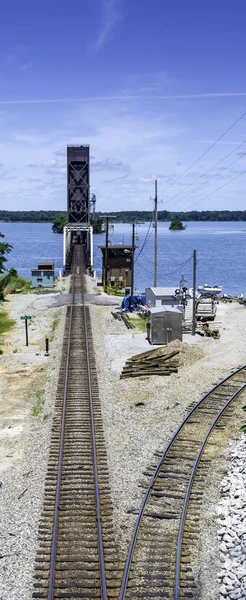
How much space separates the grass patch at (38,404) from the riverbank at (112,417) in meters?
0.04

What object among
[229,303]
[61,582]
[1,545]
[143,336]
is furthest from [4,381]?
[229,303]

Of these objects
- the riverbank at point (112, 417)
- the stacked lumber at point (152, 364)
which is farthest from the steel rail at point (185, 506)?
the stacked lumber at point (152, 364)

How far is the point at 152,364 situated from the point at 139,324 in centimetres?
1290

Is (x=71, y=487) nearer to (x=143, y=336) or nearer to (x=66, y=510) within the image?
(x=66, y=510)

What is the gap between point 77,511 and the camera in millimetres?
13492

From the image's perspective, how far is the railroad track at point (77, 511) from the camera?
10805 mm

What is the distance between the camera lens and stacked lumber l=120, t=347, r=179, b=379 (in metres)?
26.5

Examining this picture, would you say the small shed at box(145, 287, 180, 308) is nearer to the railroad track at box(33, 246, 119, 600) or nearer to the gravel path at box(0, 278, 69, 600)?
the gravel path at box(0, 278, 69, 600)

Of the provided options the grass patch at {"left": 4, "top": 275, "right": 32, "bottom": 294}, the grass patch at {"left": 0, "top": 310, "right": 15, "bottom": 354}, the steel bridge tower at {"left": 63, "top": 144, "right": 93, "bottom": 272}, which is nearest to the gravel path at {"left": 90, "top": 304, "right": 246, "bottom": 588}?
the grass patch at {"left": 0, "top": 310, "right": 15, "bottom": 354}

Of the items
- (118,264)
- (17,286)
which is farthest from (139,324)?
(118,264)

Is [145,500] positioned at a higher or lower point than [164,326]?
lower

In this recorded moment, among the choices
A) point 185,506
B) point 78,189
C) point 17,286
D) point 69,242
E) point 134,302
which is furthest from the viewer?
point 69,242

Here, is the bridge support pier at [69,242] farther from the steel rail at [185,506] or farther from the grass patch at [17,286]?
the steel rail at [185,506]

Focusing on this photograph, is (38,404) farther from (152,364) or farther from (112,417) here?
(152,364)
